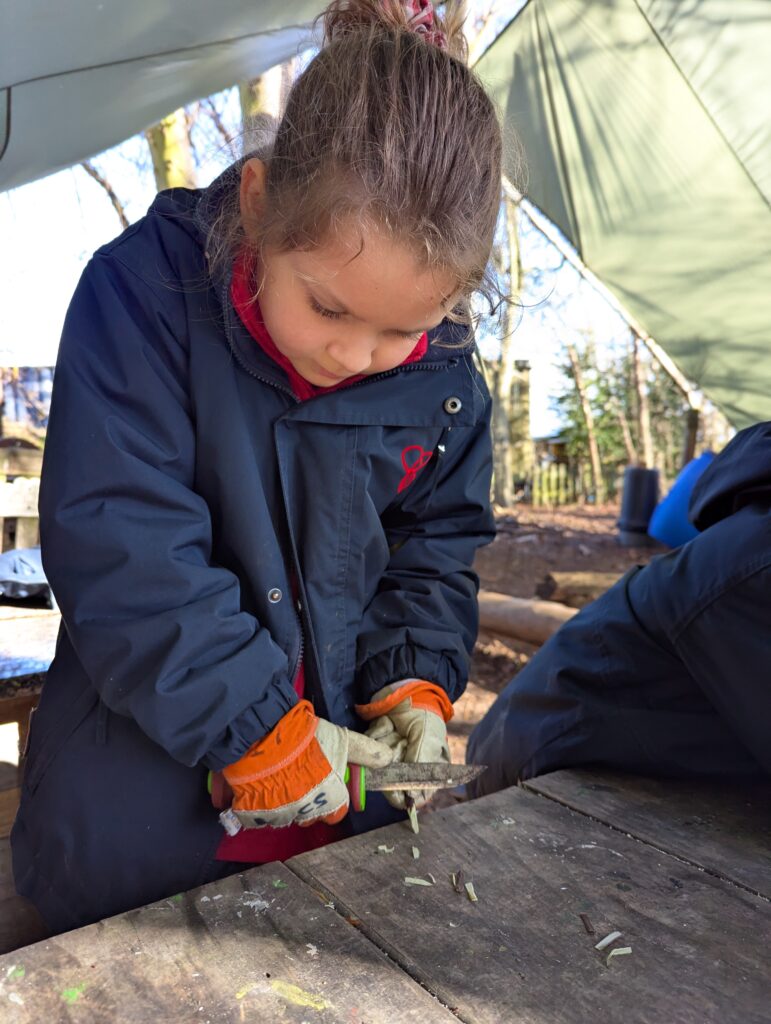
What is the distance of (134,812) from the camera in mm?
1364

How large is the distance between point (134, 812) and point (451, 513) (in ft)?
2.47

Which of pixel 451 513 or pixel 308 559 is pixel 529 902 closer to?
pixel 308 559

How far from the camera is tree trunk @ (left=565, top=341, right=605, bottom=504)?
1307 cm

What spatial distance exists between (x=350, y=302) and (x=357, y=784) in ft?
2.36

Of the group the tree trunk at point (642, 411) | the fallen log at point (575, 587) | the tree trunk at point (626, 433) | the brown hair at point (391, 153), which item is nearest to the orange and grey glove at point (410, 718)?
the brown hair at point (391, 153)

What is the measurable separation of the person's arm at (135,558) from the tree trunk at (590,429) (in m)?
12.3

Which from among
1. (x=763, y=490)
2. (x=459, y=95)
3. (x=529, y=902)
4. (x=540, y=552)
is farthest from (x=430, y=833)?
(x=540, y=552)

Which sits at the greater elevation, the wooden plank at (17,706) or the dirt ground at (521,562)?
the wooden plank at (17,706)

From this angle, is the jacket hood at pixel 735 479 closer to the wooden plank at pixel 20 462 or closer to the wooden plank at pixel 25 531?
the wooden plank at pixel 25 531

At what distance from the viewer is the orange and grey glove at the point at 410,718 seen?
1.45 metres

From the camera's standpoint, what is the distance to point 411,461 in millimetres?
1493

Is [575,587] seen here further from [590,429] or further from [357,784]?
[590,429]

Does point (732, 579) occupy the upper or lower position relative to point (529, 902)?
upper

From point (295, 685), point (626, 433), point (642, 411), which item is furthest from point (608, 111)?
point (626, 433)
